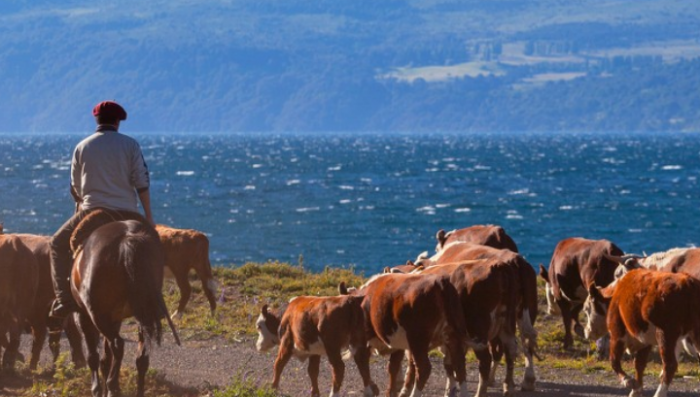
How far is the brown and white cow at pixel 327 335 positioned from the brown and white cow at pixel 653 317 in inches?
104

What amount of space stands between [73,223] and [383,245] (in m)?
56.9

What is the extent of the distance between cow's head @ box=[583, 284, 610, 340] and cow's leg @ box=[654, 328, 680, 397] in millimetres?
1732

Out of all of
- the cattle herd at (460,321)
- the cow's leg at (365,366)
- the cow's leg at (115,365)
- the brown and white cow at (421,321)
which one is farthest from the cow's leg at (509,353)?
the cow's leg at (115,365)

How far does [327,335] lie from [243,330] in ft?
20.2

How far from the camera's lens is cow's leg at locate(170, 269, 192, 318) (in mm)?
20234

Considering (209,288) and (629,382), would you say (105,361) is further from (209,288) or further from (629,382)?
(209,288)

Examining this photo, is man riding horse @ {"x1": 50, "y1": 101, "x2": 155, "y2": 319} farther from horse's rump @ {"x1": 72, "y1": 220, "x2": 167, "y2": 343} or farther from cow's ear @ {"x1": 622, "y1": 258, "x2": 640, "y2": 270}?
cow's ear @ {"x1": 622, "y1": 258, "x2": 640, "y2": 270}

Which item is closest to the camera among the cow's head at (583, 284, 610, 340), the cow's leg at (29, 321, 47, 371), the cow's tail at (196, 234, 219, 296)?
the cow's head at (583, 284, 610, 340)

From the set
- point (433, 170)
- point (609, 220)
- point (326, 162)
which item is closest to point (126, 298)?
point (609, 220)

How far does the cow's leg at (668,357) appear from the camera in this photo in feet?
41.1

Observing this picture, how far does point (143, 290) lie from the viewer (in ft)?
38.7

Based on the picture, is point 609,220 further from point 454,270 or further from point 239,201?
point 454,270


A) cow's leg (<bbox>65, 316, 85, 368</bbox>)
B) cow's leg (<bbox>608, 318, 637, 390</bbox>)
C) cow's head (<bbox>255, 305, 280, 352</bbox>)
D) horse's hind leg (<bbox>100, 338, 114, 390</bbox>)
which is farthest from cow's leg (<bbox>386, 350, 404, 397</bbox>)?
cow's leg (<bbox>65, 316, 85, 368</bbox>)

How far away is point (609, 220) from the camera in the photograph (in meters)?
85.2
